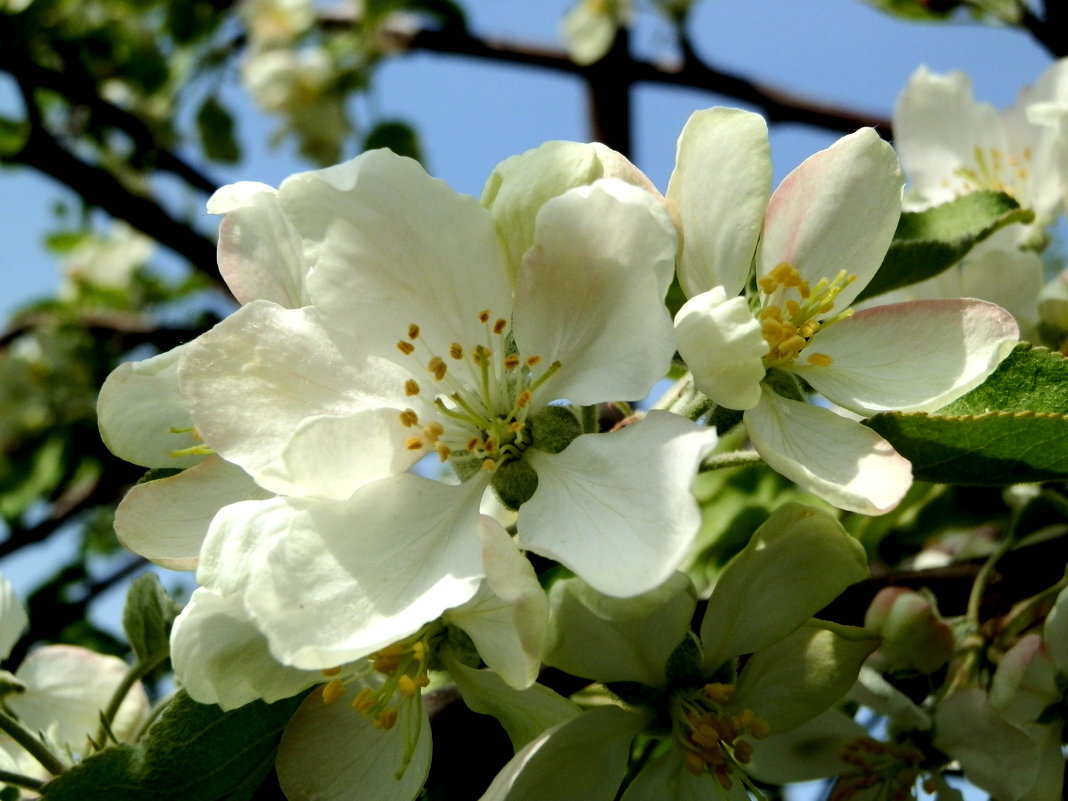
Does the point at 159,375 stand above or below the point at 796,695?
above

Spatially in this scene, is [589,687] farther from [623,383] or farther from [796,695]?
[623,383]

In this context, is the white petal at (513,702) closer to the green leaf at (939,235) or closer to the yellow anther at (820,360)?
the yellow anther at (820,360)

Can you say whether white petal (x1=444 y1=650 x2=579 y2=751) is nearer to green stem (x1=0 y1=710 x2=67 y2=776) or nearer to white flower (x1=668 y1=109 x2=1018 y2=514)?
→ white flower (x1=668 y1=109 x2=1018 y2=514)

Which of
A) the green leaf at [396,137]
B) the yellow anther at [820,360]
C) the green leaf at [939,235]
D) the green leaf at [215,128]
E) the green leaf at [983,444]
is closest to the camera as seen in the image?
the green leaf at [983,444]

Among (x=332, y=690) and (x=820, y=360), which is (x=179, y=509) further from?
(x=820, y=360)

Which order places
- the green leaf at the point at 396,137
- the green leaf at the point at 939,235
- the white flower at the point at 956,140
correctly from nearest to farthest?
1. the green leaf at the point at 939,235
2. the white flower at the point at 956,140
3. the green leaf at the point at 396,137

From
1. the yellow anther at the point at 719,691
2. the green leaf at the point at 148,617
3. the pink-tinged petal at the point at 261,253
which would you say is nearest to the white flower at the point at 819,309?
the yellow anther at the point at 719,691

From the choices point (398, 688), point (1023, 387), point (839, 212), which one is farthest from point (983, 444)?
A: point (398, 688)

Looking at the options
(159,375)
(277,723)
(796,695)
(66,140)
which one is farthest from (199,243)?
(796,695)
